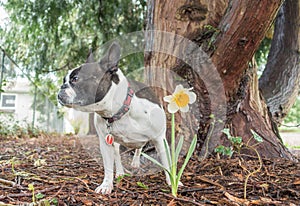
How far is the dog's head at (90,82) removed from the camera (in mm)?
1702

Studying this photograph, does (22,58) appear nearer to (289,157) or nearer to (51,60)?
(51,60)

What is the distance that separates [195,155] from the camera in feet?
8.86

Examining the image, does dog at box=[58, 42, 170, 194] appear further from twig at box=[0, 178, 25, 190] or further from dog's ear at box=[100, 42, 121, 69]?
twig at box=[0, 178, 25, 190]

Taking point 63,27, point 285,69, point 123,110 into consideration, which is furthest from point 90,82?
point 63,27

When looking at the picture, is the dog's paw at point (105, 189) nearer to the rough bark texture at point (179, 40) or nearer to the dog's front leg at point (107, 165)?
the dog's front leg at point (107, 165)

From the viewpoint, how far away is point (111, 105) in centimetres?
175

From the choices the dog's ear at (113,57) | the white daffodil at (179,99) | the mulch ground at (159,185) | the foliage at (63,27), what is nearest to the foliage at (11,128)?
the foliage at (63,27)

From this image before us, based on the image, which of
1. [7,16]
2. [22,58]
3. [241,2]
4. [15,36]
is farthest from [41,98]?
[241,2]

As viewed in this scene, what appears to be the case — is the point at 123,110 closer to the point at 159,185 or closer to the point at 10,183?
the point at 159,185

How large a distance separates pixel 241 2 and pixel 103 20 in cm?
385

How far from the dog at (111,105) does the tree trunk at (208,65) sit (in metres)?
0.76

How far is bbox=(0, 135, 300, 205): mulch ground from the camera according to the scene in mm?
1596

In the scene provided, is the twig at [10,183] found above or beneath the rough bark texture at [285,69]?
beneath

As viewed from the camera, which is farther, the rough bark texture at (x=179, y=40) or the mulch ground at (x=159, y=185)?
the rough bark texture at (x=179, y=40)
